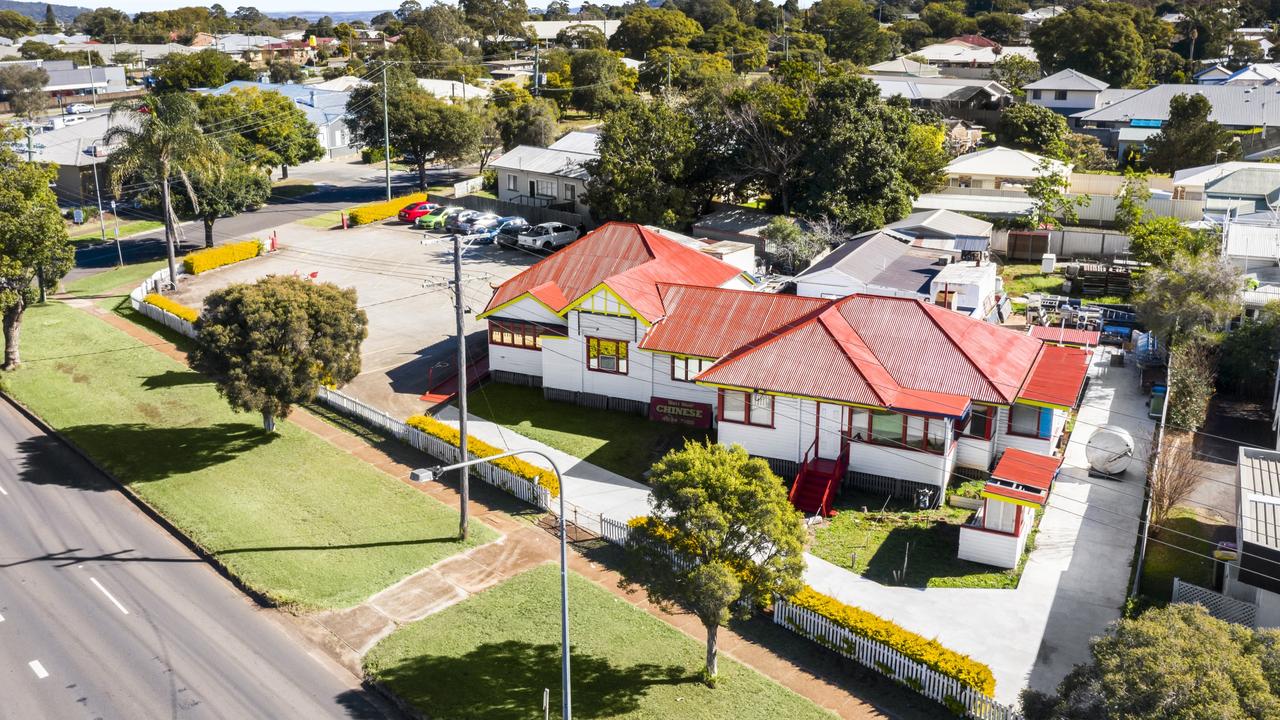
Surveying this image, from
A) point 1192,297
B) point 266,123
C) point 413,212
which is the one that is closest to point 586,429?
point 1192,297

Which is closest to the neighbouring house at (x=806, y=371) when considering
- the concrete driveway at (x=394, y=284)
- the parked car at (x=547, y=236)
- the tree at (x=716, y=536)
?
the concrete driveway at (x=394, y=284)

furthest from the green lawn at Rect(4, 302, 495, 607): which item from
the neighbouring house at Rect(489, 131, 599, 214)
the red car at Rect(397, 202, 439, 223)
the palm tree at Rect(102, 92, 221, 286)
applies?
the neighbouring house at Rect(489, 131, 599, 214)

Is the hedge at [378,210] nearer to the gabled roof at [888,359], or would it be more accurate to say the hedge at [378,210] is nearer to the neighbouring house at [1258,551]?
the gabled roof at [888,359]

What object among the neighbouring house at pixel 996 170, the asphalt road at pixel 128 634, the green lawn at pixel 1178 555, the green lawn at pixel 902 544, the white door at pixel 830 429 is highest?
the neighbouring house at pixel 996 170

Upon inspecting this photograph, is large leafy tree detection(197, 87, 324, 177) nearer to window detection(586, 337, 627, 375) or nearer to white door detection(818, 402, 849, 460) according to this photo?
window detection(586, 337, 627, 375)

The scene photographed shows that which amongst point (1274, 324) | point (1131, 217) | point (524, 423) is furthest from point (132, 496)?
point (1131, 217)

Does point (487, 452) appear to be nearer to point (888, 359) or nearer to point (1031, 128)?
point (888, 359)
